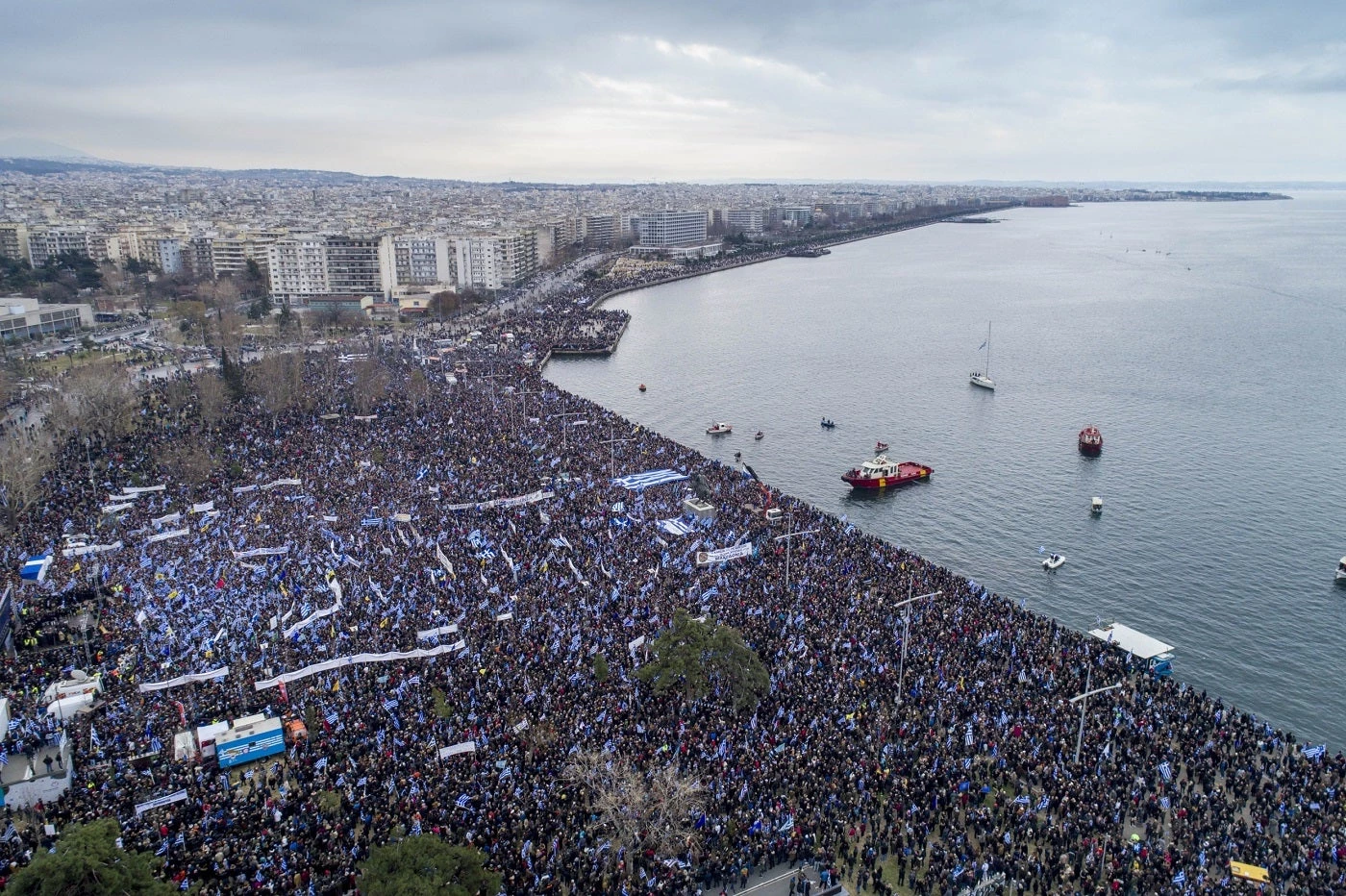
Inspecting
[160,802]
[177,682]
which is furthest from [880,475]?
[160,802]

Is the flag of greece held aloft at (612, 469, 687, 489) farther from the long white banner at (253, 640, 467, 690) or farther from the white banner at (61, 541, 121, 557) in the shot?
the white banner at (61, 541, 121, 557)

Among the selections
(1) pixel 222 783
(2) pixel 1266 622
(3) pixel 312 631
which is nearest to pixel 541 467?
(3) pixel 312 631

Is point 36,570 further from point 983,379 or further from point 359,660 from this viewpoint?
point 983,379

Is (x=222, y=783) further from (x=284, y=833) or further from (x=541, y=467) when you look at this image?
(x=541, y=467)

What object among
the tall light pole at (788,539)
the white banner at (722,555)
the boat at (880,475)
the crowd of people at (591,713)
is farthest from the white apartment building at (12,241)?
the tall light pole at (788,539)

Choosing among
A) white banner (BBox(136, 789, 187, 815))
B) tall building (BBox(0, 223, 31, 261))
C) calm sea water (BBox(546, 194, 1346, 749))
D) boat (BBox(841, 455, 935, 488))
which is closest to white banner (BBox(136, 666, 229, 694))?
white banner (BBox(136, 789, 187, 815))

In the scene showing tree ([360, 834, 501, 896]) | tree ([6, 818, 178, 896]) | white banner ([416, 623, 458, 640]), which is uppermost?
tree ([6, 818, 178, 896])
